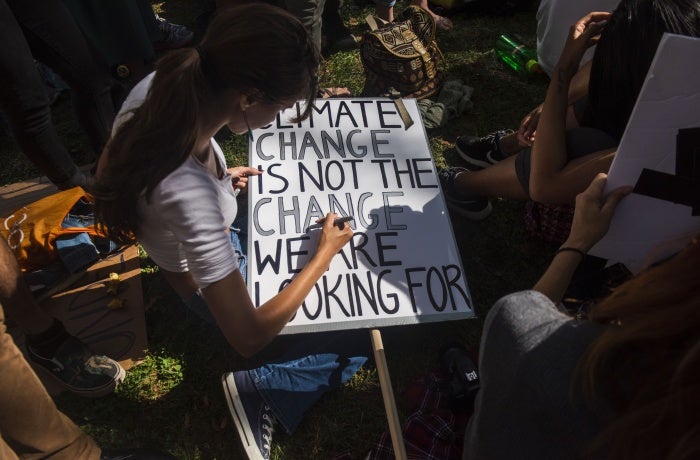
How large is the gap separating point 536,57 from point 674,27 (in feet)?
6.52

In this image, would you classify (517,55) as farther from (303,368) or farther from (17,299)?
(17,299)

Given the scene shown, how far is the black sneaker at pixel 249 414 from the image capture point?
67.4 inches

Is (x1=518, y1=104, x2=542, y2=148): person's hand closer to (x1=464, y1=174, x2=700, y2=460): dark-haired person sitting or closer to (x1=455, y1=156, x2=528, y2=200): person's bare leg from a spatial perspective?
(x1=455, y1=156, x2=528, y2=200): person's bare leg

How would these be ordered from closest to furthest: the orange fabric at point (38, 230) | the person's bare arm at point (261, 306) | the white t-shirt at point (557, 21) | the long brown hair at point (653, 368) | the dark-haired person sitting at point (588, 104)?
1. the long brown hair at point (653, 368)
2. the person's bare arm at point (261, 306)
3. the dark-haired person sitting at point (588, 104)
4. the orange fabric at point (38, 230)
5. the white t-shirt at point (557, 21)

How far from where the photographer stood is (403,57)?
279 centimetres

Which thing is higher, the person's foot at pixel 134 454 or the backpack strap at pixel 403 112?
the backpack strap at pixel 403 112

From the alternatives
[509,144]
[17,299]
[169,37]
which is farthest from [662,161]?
[169,37]

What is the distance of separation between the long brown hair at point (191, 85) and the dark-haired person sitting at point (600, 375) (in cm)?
80

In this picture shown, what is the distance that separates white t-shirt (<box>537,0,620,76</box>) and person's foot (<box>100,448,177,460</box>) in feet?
8.52

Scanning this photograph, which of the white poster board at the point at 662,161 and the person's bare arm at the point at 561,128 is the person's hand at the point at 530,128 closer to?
the person's bare arm at the point at 561,128

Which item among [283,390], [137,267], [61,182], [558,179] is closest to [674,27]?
[558,179]

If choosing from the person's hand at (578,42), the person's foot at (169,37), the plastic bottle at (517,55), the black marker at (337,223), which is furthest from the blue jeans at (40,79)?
the plastic bottle at (517,55)

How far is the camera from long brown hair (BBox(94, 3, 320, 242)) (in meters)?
1.19

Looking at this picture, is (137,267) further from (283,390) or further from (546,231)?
(546,231)
